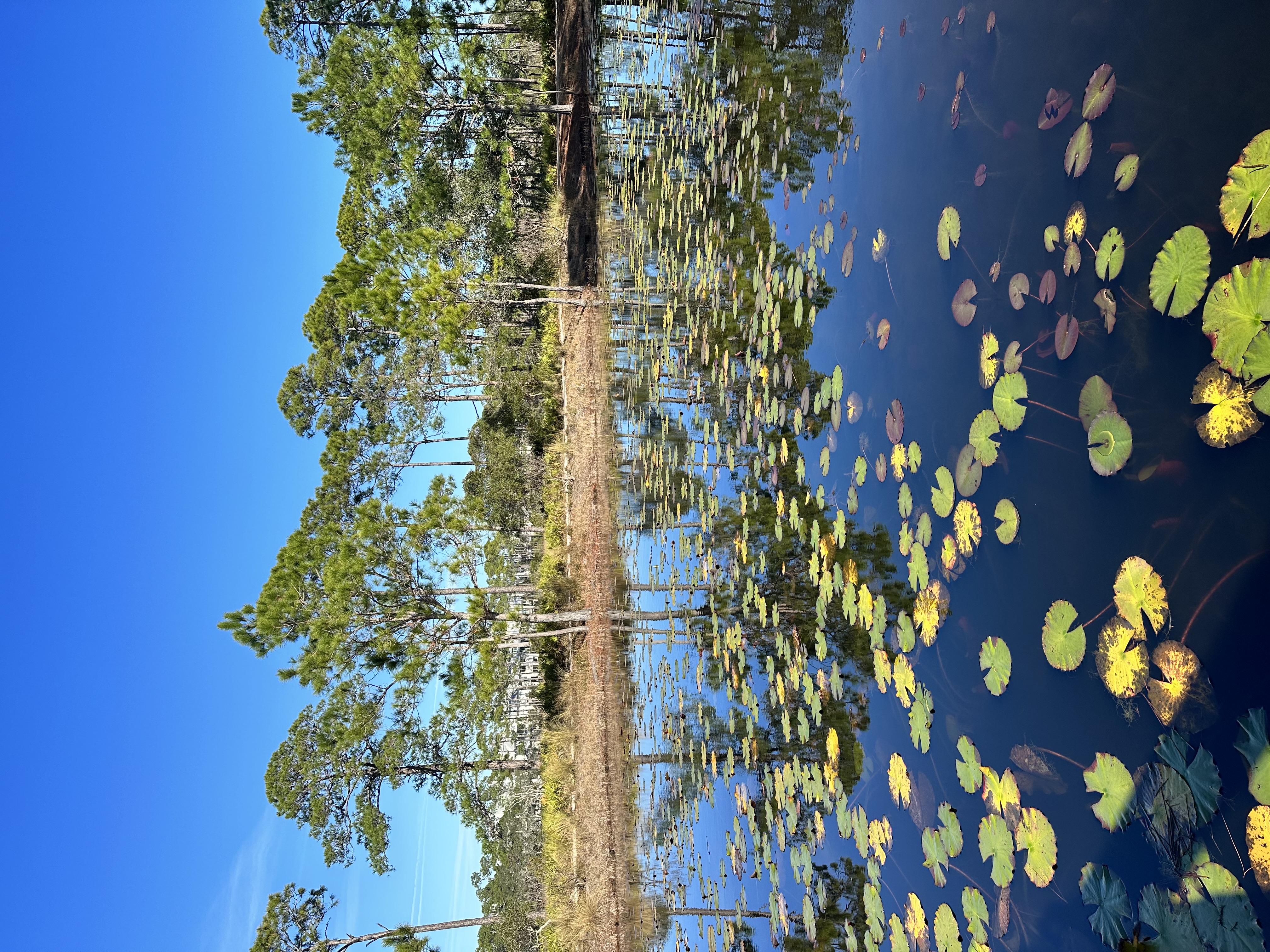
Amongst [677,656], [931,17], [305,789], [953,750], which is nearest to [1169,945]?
[953,750]

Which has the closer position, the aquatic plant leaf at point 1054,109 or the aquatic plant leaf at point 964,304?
the aquatic plant leaf at point 1054,109

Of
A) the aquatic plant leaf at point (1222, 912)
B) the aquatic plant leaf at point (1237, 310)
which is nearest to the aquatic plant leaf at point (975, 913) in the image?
the aquatic plant leaf at point (1222, 912)

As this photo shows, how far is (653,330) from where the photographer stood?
757 centimetres

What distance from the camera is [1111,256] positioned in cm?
187

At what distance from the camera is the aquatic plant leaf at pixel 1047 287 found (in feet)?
6.88

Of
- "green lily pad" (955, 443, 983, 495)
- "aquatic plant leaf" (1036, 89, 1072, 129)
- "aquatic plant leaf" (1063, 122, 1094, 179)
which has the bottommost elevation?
"green lily pad" (955, 443, 983, 495)

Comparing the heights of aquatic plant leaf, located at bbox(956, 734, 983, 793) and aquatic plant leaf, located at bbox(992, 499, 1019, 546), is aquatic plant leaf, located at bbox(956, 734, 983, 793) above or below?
below

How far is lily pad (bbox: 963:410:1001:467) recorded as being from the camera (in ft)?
7.64

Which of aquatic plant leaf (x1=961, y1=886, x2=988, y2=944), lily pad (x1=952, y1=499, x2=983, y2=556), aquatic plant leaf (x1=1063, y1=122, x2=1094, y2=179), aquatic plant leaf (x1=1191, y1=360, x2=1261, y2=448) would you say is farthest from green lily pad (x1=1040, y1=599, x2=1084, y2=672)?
aquatic plant leaf (x1=1063, y1=122, x2=1094, y2=179)

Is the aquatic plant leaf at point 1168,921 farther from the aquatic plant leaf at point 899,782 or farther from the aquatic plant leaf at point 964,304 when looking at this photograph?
the aquatic plant leaf at point 964,304

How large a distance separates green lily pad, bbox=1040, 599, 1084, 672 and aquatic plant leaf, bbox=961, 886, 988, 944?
916mm

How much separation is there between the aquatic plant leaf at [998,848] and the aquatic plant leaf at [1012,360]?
1337 mm

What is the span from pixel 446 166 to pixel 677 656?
8.60 m

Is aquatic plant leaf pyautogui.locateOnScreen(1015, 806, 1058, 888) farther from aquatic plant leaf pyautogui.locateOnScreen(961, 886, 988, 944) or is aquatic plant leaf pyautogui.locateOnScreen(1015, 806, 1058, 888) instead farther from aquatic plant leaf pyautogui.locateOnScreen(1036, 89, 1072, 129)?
aquatic plant leaf pyautogui.locateOnScreen(1036, 89, 1072, 129)
